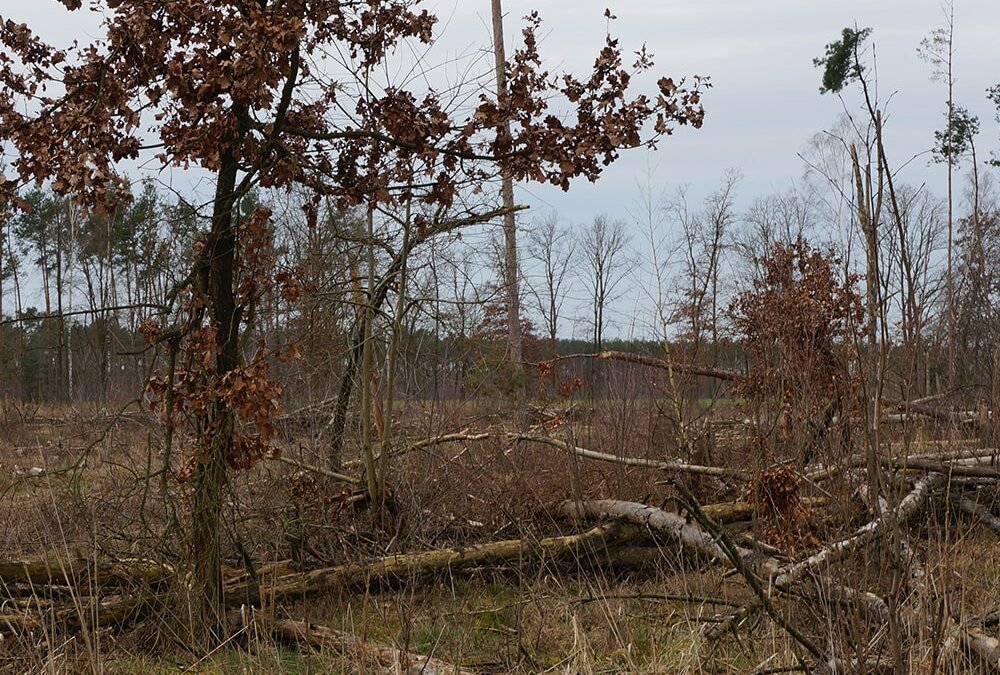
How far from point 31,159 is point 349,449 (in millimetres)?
3668

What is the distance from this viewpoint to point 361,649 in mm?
4348

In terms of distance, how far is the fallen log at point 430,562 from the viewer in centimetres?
566

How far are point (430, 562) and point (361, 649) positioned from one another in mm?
1887

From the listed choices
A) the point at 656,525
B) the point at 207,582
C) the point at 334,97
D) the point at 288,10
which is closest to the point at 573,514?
the point at 656,525

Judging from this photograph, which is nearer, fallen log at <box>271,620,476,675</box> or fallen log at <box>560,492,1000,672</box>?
fallen log at <box>560,492,1000,672</box>

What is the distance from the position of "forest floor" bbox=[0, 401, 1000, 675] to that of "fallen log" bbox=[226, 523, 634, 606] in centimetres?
6

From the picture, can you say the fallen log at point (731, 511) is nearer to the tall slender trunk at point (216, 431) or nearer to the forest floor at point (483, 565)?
the forest floor at point (483, 565)

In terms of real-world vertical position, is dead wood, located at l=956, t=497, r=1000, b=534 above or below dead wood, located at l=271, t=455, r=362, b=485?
below

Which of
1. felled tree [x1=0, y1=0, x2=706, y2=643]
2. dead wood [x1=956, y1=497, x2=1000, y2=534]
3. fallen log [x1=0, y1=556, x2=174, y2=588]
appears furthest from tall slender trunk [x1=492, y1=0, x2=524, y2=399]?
dead wood [x1=956, y1=497, x2=1000, y2=534]

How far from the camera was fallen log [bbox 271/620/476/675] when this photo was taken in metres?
4.07

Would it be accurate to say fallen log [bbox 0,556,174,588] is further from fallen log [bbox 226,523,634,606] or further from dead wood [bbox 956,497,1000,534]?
dead wood [bbox 956,497,1000,534]

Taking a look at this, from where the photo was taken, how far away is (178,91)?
14.7 ft

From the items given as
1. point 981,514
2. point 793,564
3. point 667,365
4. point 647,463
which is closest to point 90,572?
point 793,564

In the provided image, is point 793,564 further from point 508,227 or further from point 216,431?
point 508,227
